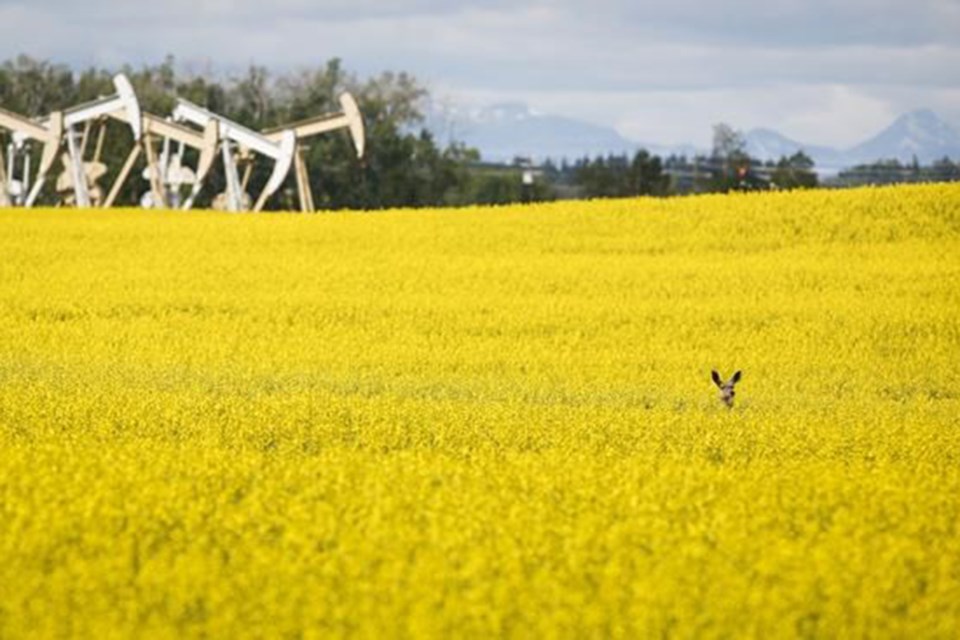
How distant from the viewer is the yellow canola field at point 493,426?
8.12 meters

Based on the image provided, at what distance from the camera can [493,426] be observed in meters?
15.4

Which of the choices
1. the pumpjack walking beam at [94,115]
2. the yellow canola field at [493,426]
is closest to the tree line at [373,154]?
the pumpjack walking beam at [94,115]

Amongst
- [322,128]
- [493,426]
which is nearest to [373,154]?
[322,128]

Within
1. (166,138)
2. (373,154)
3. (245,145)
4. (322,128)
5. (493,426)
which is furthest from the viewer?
(373,154)

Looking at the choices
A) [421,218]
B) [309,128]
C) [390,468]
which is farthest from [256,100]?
[390,468]

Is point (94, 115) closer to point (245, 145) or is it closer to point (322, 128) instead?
point (245, 145)

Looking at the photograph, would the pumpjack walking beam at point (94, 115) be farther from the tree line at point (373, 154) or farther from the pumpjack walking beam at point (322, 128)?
the tree line at point (373, 154)

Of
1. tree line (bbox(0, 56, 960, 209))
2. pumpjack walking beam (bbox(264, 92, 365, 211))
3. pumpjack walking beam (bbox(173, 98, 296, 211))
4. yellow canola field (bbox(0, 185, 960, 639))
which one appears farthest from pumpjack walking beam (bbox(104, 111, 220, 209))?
tree line (bbox(0, 56, 960, 209))

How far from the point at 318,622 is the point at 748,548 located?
2.42 meters

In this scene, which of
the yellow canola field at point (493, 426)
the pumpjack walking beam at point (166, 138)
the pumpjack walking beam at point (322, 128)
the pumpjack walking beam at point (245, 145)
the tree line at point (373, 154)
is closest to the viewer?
the yellow canola field at point (493, 426)

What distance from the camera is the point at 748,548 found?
9070mm

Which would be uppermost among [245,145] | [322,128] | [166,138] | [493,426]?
[322,128]

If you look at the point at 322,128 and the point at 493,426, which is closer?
the point at 493,426

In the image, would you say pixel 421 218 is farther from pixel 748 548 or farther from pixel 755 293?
pixel 748 548
